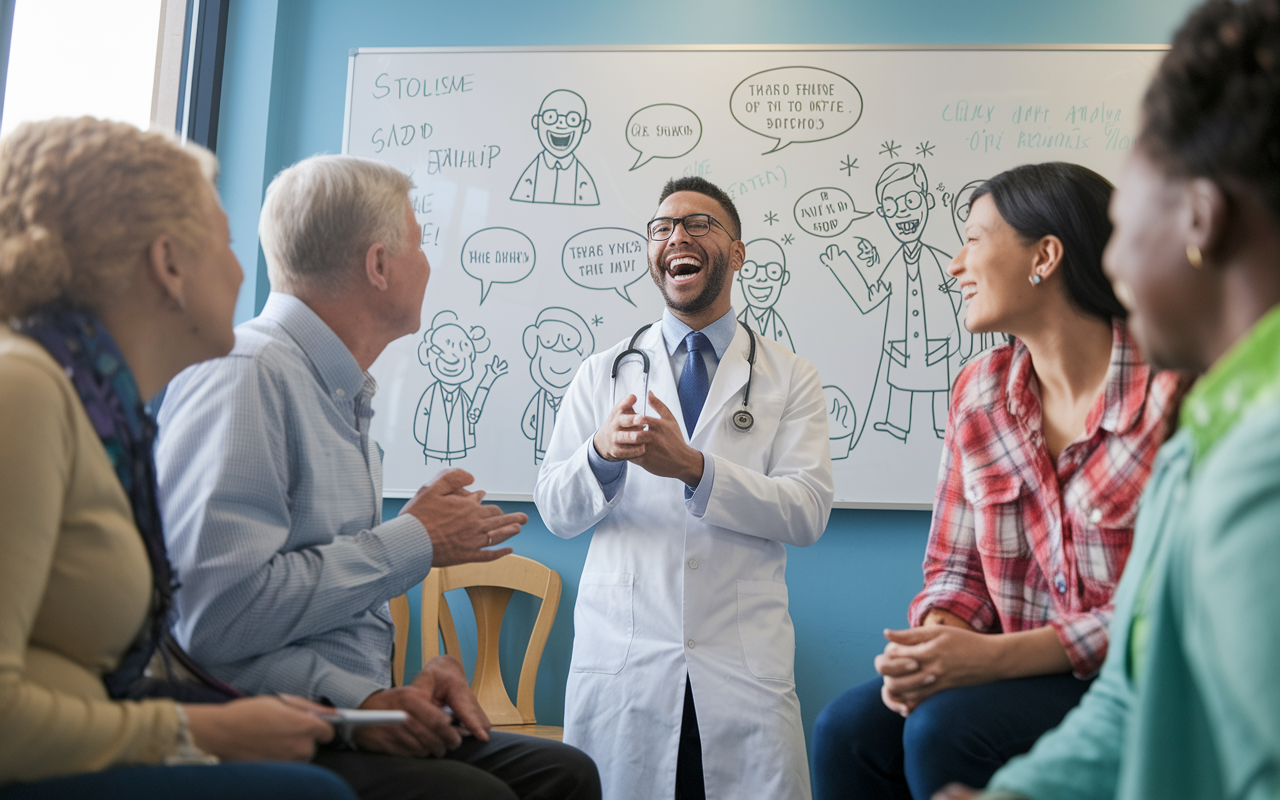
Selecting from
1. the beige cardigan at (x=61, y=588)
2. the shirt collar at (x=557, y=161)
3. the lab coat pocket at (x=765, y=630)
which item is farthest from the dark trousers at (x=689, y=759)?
the shirt collar at (x=557, y=161)

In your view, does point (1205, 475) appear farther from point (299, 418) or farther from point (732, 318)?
point (732, 318)

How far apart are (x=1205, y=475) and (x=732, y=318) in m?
1.76

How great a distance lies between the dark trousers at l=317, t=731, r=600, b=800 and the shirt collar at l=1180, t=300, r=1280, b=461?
1018 millimetres

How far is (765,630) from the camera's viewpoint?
6.68 ft

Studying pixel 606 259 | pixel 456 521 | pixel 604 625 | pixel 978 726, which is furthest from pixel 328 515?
pixel 606 259

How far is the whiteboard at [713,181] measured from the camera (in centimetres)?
294

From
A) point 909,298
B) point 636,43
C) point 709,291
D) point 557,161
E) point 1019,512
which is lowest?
point 1019,512

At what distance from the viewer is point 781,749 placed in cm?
192

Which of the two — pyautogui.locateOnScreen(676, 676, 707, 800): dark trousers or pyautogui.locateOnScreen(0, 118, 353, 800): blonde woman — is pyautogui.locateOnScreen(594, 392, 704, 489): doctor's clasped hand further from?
pyautogui.locateOnScreen(0, 118, 353, 800): blonde woman

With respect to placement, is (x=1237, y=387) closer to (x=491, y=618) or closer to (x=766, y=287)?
(x=766, y=287)

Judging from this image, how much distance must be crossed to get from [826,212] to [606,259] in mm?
751

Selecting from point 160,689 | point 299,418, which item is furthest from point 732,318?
point 160,689

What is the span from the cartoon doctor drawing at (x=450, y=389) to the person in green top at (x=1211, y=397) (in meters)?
2.43

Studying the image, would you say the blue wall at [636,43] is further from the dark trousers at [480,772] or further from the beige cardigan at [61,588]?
the beige cardigan at [61,588]
